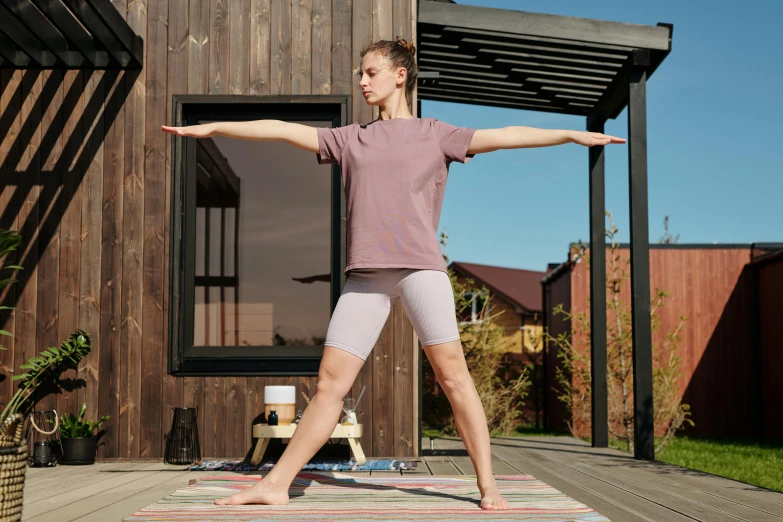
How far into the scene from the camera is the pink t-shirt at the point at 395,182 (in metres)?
2.58

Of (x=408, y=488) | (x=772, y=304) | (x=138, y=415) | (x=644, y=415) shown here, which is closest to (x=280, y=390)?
(x=138, y=415)

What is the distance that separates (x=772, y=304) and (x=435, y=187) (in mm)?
7384

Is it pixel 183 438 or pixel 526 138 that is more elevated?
pixel 526 138

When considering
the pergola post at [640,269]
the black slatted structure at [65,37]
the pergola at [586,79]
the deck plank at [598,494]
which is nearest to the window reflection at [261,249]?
the black slatted structure at [65,37]

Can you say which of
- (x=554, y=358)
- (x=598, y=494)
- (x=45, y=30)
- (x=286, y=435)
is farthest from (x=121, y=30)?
(x=554, y=358)

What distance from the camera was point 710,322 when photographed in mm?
9352

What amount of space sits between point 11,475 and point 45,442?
2.51m

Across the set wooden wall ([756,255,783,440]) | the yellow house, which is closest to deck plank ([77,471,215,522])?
wooden wall ([756,255,783,440])

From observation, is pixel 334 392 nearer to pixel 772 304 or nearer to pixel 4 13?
pixel 4 13

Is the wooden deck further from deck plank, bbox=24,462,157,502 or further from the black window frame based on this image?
the black window frame

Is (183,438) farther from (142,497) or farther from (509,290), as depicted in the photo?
(509,290)

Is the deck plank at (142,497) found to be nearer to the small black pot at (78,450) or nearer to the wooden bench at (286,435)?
the wooden bench at (286,435)

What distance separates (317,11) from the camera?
15.6 feet

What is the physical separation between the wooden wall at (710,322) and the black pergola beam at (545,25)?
4312 millimetres
